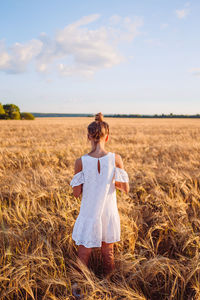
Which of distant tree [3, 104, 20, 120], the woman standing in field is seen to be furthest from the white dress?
distant tree [3, 104, 20, 120]

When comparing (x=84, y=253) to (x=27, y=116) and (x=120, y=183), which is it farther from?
(x=27, y=116)

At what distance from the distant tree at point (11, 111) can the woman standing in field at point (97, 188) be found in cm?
6698

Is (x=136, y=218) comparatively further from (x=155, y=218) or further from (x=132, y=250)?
(x=132, y=250)

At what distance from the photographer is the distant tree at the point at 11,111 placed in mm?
62156

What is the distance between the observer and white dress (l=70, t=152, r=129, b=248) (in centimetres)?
158

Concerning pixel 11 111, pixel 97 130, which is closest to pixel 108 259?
pixel 97 130

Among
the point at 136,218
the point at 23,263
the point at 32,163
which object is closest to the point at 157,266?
the point at 136,218

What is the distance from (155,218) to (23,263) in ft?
5.15

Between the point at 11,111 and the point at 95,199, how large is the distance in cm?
6901

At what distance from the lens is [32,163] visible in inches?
203

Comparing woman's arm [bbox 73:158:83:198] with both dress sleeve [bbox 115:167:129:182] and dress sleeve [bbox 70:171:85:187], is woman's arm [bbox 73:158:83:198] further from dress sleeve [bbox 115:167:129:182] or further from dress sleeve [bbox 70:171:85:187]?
dress sleeve [bbox 115:167:129:182]

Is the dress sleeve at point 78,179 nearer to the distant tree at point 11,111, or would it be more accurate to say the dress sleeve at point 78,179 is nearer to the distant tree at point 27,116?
the distant tree at point 27,116

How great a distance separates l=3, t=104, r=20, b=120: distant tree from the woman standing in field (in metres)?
67.0

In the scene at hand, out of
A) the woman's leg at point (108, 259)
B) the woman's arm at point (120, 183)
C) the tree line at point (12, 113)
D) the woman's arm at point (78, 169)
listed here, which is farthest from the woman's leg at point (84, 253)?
the tree line at point (12, 113)
